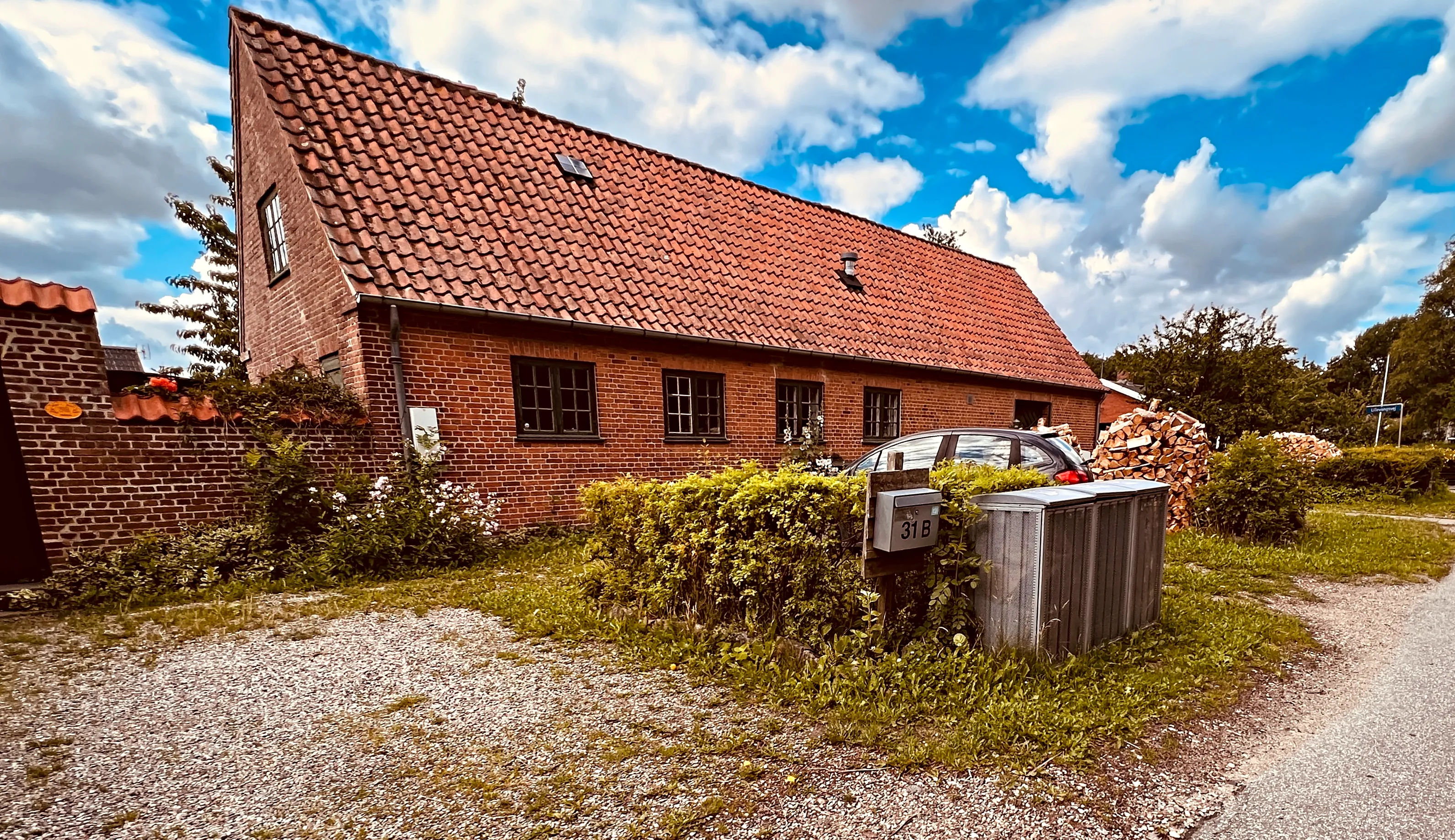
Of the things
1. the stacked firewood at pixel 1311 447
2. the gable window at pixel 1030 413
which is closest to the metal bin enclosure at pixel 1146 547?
the gable window at pixel 1030 413

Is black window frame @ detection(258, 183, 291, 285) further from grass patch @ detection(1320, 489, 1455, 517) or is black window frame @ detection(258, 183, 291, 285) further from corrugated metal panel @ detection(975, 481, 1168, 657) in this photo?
grass patch @ detection(1320, 489, 1455, 517)

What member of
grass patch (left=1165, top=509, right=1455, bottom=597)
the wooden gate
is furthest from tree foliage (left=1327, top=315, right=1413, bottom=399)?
the wooden gate

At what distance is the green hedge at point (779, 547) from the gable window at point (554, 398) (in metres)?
4.18

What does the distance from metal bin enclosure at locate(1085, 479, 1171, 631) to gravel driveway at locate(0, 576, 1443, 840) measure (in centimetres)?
81

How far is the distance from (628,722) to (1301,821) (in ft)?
9.73

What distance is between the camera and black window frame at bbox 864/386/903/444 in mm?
12219

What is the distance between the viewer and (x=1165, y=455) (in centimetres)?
880

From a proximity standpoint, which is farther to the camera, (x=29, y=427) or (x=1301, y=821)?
(x=29, y=427)

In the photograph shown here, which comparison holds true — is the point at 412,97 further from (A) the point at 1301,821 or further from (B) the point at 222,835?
(A) the point at 1301,821

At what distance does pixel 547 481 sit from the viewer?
26.9ft

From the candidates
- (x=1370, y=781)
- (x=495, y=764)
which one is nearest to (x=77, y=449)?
(x=495, y=764)

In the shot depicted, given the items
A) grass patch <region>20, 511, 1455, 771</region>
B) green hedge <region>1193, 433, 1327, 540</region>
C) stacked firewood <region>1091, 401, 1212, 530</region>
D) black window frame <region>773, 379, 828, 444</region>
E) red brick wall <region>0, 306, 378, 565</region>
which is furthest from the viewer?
black window frame <region>773, 379, 828, 444</region>

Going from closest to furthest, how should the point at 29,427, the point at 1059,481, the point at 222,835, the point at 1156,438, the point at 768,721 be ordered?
the point at 222,835 < the point at 768,721 < the point at 29,427 < the point at 1059,481 < the point at 1156,438

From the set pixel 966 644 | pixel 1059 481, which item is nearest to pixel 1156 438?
pixel 1059 481
